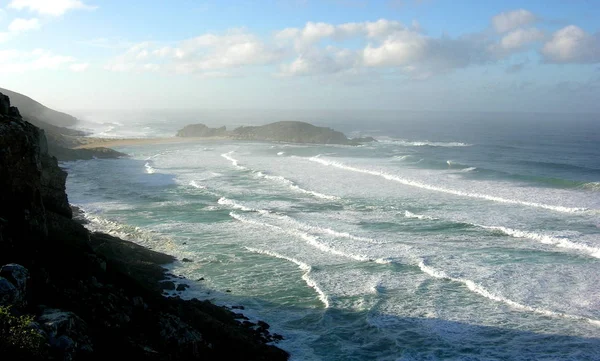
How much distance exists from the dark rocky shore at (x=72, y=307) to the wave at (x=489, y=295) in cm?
1131

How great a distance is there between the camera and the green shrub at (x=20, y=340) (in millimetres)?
10766

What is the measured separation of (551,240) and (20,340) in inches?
1274

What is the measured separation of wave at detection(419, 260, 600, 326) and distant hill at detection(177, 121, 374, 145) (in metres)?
80.9

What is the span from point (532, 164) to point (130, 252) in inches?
2361

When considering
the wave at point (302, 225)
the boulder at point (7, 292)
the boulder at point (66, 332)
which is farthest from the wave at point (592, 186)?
the boulder at point (7, 292)

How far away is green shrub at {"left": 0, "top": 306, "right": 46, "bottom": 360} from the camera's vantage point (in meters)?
10.8

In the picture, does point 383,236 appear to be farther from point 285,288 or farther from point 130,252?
point 130,252

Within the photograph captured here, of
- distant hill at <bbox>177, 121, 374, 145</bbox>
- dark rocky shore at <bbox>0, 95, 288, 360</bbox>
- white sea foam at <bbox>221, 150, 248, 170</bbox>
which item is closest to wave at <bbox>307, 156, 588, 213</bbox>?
white sea foam at <bbox>221, 150, 248, 170</bbox>

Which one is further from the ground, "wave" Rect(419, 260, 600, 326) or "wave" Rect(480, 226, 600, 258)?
"wave" Rect(480, 226, 600, 258)

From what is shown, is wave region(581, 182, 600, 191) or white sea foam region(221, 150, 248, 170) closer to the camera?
wave region(581, 182, 600, 191)

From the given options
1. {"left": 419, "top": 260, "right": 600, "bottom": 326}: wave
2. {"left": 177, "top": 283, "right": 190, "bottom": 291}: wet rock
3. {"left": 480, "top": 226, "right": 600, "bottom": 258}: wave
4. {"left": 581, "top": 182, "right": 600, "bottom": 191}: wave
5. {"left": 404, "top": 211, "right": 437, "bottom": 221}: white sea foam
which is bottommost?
{"left": 177, "top": 283, "right": 190, "bottom": 291}: wet rock

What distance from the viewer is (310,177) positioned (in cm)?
6100

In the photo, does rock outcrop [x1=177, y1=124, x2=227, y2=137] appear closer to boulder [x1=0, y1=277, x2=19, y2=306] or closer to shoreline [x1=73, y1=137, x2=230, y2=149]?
shoreline [x1=73, y1=137, x2=230, y2=149]

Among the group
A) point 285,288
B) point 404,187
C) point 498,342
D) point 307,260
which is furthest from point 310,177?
point 498,342
